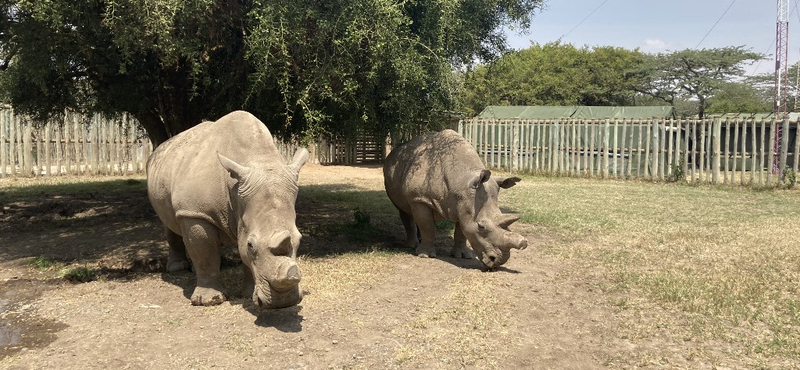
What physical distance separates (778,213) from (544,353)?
9.32 metres

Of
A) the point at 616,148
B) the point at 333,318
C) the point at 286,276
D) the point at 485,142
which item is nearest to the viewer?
the point at 286,276

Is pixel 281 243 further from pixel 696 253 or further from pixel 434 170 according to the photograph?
pixel 696 253

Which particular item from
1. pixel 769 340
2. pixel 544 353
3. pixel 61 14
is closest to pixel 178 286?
pixel 61 14

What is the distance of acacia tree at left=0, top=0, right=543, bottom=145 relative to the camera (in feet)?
23.8

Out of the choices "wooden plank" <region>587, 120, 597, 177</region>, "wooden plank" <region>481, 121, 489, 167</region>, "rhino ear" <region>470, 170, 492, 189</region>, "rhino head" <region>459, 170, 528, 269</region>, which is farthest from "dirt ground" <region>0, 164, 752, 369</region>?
"wooden plank" <region>481, 121, 489, 167</region>

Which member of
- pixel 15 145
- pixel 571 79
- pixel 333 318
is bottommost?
pixel 333 318

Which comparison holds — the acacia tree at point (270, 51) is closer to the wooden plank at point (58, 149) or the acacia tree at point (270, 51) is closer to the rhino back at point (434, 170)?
the rhino back at point (434, 170)

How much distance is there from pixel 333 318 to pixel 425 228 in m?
2.91

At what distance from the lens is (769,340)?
4.98 meters

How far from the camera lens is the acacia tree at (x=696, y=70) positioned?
37.7 meters

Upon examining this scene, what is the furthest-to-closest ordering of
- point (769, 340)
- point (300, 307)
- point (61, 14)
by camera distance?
point (61, 14) < point (300, 307) < point (769, 340)

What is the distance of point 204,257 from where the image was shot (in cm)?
603

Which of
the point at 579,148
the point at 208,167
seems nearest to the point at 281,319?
the point at 208,167

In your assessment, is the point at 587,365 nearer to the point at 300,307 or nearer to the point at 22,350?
the point at 300,307
